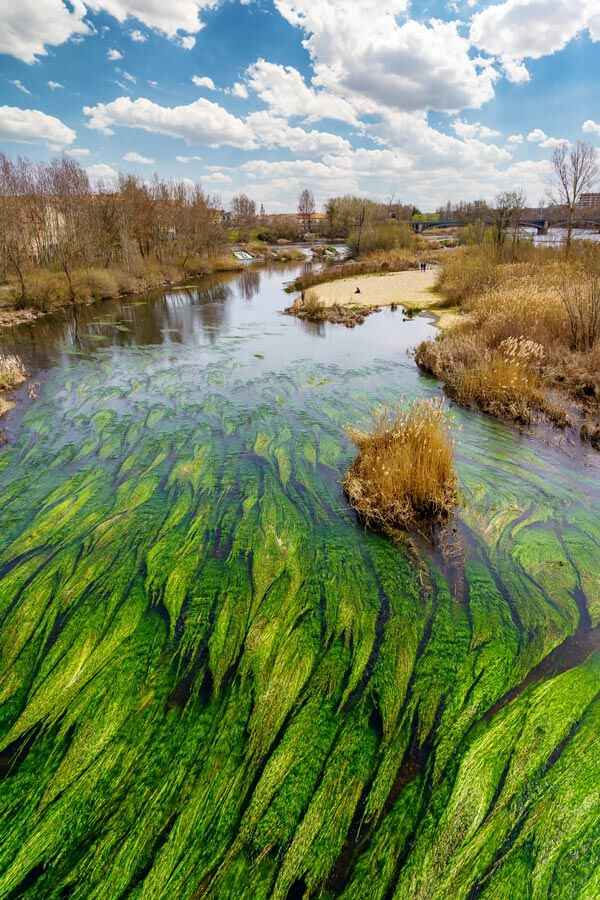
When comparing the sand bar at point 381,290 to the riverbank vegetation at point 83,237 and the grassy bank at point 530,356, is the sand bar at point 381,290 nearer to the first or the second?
the grassy bank at point 530,356

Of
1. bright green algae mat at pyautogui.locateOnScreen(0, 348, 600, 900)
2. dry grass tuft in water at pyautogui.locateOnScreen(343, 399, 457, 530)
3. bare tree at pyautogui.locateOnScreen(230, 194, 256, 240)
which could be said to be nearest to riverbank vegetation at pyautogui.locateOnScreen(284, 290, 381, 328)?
dry grass tuft in water at pyautogui.locateOnScreen(343, 399, 457, 530)

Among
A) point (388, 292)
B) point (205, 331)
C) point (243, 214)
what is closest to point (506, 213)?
point (388, 292)

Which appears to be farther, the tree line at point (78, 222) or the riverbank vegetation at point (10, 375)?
the tree line at point (78, 222)

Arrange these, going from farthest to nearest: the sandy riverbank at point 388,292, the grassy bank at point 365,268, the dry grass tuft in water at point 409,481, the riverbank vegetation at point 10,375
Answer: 1. the grassy bank at point 365,268
2. the sandy riverbank at point 388,292
3. the riverbank vegetation at point 10,375
4. the dry grass tuft in water at point 409,481

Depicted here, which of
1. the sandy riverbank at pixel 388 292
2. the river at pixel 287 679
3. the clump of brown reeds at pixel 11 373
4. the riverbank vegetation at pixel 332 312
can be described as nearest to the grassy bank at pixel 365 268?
the sandy riverbank at pixel 388 292

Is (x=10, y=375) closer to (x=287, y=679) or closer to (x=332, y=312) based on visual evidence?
(x=287, y=679)
